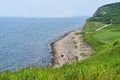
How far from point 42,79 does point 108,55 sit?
80.0ft

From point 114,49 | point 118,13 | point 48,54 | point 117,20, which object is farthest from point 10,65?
point 118,13

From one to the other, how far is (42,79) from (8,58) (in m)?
55.4

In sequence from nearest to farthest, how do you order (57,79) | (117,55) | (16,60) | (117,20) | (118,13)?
1. (57,79)
2. (117,55)
3. (16,60)
4. (117,20)
5. (118,13)

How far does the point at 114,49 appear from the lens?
1518 inches

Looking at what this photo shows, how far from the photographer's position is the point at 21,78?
13.9 m

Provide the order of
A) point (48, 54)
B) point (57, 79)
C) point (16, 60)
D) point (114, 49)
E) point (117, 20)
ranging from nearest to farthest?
point (57, 79) → point (114, 49) → point (16, 60) → point (48, 54) → point (117, 20)

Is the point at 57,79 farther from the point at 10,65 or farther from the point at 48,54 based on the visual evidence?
the point at 48,54

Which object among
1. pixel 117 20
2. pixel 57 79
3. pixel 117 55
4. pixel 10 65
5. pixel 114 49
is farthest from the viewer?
pixel 117 20

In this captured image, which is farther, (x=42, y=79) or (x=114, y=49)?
(x=114, y=49)

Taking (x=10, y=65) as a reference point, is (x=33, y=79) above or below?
above

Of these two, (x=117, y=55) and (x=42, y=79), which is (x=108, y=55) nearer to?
(x=117, y=55)

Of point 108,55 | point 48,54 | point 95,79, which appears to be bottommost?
point 48,54

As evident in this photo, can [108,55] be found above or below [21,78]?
below

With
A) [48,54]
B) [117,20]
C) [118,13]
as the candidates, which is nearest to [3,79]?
[48,54]
